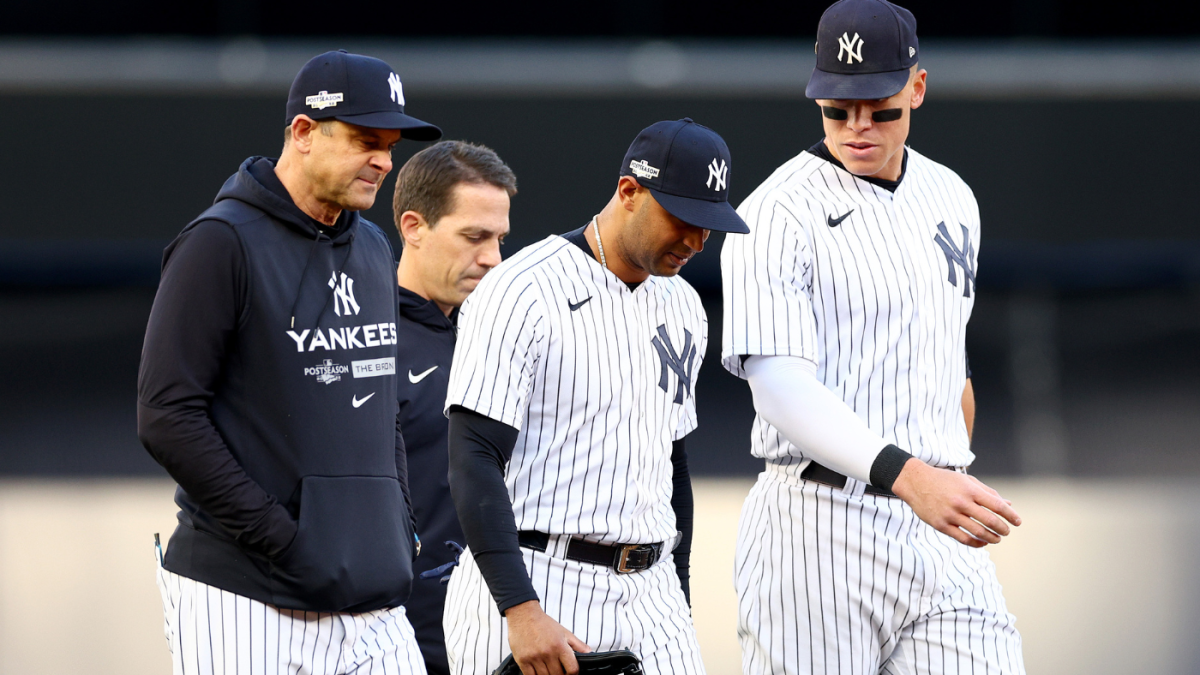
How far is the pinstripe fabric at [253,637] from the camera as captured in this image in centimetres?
268

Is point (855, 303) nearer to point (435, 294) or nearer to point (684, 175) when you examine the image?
point (684, 175)

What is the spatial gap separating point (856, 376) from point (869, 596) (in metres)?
0.50

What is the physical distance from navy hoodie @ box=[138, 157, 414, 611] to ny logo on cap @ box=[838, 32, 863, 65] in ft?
4.03

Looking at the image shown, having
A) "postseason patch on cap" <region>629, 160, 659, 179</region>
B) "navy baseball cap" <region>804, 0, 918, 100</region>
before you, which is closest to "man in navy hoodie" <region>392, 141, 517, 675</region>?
"postseason patch on cap" <region>629, 160, 659, 179</region>

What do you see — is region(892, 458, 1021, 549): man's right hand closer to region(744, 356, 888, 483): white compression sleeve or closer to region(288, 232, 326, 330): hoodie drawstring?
region(744, 356, 888, 483): white compression sleeve

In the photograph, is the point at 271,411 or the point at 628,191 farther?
the point at 628,191

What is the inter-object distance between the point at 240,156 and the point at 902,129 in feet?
38.3

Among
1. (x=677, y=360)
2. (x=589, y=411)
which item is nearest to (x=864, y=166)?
(x=677, y=360)

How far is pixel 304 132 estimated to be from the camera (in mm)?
2846

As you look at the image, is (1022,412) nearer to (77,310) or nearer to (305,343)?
(77,310)

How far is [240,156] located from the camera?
13.9m

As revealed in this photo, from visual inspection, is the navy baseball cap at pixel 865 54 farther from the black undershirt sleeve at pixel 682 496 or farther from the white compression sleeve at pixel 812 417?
Result: the black undershirt sleeve at pixel 682 496

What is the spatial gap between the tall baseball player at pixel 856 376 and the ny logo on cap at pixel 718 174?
18 cm

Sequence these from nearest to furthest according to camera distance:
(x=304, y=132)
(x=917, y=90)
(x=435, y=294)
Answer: (x=304, y=132) < (x=917, y=90) < (x=435, y=294)
